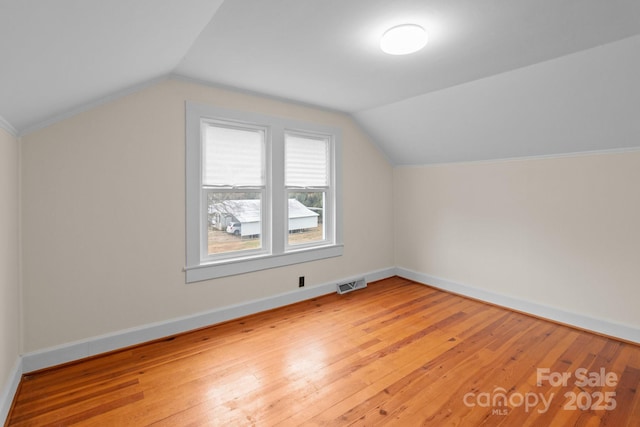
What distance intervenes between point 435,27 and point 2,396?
11.3 ft

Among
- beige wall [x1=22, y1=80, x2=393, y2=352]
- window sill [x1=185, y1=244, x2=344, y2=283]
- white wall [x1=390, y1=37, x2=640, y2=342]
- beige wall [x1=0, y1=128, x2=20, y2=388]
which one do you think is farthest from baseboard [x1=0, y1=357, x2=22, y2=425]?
white wall [x1=390, y1=37, x2=640, y2=342]

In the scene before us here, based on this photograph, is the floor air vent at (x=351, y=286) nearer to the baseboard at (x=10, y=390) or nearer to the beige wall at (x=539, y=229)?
the beige wall at (x=539, y=229)

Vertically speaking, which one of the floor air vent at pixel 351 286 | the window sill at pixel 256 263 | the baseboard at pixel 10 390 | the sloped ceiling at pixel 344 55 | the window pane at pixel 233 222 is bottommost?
the baseboard at pixel 10 390

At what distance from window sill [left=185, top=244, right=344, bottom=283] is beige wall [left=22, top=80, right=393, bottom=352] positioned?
90 mm

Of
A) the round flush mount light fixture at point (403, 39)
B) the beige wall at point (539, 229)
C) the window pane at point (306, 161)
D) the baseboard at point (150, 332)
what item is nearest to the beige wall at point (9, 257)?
the baseboard at point (150, 332)

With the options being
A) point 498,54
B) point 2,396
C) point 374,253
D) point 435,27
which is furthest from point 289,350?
point 498,54

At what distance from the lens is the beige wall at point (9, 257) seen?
6.15 ft

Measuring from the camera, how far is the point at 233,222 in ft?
11.1

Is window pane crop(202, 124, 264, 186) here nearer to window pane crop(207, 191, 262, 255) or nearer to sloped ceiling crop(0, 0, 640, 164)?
window pane crop(207, 191, 262, 255)

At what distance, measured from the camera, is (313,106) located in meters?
3.85

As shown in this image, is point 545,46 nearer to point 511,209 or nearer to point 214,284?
point 511,209

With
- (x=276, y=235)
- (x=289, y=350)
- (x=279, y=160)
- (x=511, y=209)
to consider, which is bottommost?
(x=289, y=350)

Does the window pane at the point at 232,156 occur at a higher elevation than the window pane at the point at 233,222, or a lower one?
higher

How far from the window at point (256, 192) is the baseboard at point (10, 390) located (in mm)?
1268
